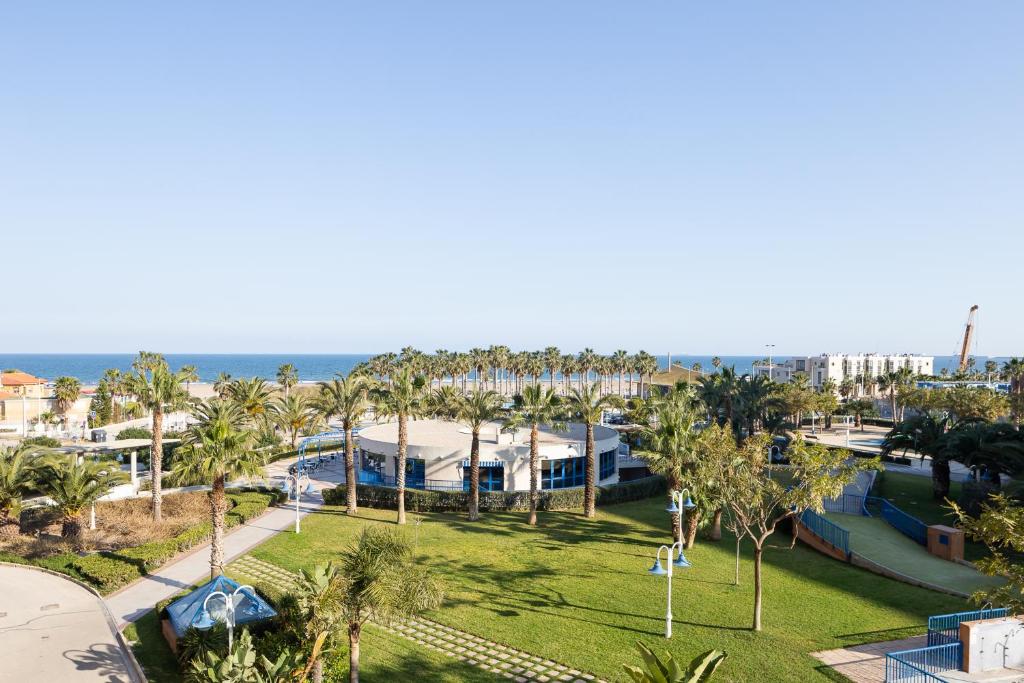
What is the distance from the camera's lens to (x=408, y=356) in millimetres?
123438

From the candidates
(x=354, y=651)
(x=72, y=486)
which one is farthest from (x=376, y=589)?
(x=72, y=486)

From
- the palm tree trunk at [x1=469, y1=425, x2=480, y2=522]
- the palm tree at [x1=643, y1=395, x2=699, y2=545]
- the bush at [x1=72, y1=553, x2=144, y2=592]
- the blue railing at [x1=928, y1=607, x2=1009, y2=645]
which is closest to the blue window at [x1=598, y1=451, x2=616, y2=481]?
the palm tree trunk at [x1=469, y1=425, x2=480, y2=522]

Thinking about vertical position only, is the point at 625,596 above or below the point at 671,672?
below

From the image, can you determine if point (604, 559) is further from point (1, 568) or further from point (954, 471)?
point (954, 471)

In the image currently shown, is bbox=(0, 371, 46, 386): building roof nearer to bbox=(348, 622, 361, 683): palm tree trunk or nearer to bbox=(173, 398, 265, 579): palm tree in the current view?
bbox=(173, 398, 265, 579): palm tree

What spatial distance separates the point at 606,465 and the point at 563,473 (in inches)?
225

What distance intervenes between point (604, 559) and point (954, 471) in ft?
136

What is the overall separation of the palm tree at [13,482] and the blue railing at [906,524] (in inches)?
1875

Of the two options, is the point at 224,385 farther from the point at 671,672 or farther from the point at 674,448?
the point at 671,672

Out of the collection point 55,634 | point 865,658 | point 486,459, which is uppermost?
point 486,459

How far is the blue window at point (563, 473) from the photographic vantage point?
46969 mm

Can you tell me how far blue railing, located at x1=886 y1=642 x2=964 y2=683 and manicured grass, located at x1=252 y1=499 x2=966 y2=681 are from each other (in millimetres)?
2140

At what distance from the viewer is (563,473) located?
156 ft

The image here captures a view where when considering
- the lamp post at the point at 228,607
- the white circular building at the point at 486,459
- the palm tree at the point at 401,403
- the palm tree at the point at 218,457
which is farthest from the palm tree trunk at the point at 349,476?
the lamp post at the point at 228,607
